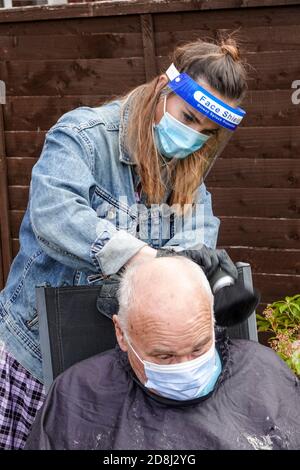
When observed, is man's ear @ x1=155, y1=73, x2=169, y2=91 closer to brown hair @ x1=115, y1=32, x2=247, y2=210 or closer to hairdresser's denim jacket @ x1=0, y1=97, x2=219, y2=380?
brown hair @ x1=115, y1=32, x2=247, y2=210

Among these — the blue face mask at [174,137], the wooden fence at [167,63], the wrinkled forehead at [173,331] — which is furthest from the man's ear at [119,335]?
the wooden fence at [167,63]

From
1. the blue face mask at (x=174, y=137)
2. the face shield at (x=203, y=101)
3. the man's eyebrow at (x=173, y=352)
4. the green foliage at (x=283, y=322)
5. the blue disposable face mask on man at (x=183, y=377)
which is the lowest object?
the green foliage at (x=283, y=322)

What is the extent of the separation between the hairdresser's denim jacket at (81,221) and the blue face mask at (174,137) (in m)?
0.11

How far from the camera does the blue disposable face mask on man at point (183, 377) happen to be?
2.14 meters

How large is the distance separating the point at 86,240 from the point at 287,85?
2586 millimetres

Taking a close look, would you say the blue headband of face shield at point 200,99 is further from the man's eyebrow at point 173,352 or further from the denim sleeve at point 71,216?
the man's eyebrow at point 173,352

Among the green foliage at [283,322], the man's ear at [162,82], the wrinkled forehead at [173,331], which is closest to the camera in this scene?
the wrinkled forehead at [173,331]

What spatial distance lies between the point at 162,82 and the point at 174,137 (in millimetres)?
181

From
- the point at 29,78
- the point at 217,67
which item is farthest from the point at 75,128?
the point at 29,78

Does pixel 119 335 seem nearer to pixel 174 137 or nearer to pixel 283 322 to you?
pixel 174 137

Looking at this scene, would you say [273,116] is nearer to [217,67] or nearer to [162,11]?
[162,11]

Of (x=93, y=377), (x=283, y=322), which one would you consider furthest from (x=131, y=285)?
(x=283, y=322)

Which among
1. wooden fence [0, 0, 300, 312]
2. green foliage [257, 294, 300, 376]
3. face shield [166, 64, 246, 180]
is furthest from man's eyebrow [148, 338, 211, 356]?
wooden fence [0, 0, 300, 312]

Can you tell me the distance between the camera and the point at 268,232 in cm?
473
